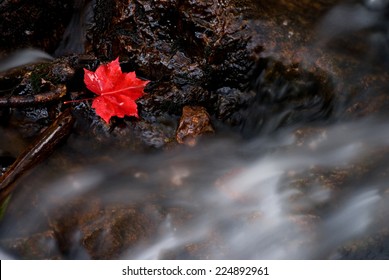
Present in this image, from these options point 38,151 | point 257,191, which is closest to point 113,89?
point 38,151

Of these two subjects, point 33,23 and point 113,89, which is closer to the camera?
point 113,89

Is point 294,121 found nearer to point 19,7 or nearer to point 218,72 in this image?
point 218,72

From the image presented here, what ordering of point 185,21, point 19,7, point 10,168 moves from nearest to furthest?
1. point 10,168
2. point 185,21
3. point 19,7

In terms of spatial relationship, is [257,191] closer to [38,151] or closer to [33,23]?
[38,151]

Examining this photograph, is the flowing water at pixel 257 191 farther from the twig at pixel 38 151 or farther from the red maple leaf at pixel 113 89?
the red maple leaf at pixel 113 89

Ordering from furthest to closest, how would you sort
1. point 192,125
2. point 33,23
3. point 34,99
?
point 33,23 < point 192,125 < point 34,99

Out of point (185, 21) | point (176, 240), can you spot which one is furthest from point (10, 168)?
point (185, 21)

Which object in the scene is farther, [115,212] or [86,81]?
[86,81]

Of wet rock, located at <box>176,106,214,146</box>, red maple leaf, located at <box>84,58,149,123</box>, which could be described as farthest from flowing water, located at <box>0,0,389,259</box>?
red maple leaf, located at <box>84,58,149,123</box>

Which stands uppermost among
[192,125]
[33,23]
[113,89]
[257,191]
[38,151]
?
[33,23]
